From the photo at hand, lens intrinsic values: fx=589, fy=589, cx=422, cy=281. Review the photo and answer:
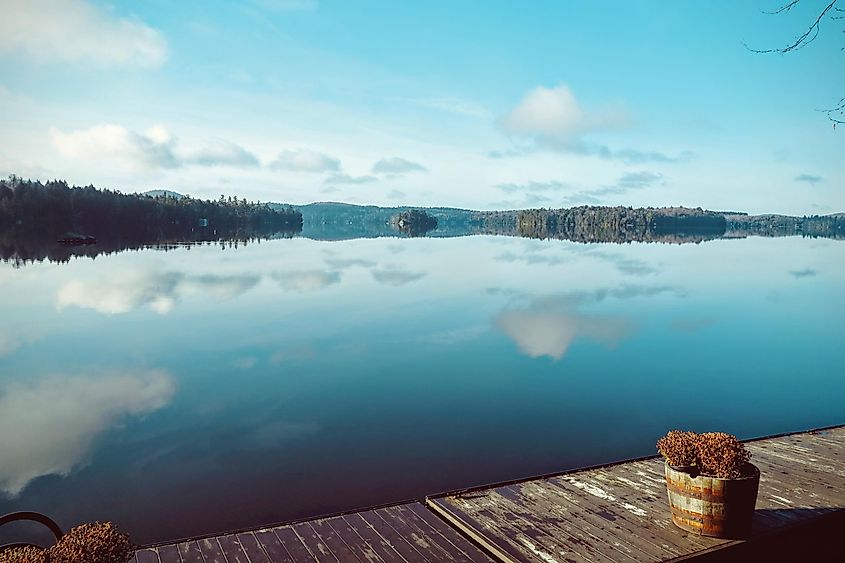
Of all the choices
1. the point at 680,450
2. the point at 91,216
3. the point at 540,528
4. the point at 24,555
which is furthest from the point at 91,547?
the point at 91,216

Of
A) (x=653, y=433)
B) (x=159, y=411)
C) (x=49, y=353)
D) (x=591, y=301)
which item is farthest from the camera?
(x=591, y=301)

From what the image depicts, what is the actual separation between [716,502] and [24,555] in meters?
6.55

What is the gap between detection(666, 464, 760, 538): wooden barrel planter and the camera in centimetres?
642

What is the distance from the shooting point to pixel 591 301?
3519 centimetres

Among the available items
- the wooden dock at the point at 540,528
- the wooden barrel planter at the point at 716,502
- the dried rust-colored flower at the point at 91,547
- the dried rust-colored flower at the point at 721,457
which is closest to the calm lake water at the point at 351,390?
the wooden dock at the point at 540,528

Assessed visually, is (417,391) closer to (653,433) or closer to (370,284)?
(653,433)

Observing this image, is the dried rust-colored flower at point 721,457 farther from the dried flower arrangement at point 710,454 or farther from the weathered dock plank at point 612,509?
the weathered dock plank at point 612,509

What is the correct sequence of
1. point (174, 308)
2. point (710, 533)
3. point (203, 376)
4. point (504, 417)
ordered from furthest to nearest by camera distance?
point (174, 308)
point (203, 376)
point (504, 417)
point (710, 533)

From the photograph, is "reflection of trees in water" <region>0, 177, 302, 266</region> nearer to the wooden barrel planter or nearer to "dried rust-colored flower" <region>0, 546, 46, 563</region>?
"dried rust-colored flower" <region>0, 546, 46, 563</region>

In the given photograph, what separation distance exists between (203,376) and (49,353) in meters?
7.62

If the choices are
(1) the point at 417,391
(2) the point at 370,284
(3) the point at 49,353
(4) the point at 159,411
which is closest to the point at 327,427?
(1) the point at 417,391

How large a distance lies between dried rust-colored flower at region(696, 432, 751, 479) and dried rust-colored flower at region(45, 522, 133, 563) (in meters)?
5.74

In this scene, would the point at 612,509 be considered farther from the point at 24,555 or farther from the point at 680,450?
the point at 24,555

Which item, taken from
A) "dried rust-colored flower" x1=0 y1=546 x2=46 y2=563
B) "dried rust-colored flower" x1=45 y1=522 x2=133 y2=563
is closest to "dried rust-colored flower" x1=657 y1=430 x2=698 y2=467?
"dried rust-colored flower" x1=45 y1=522 x2=133 y2=563
